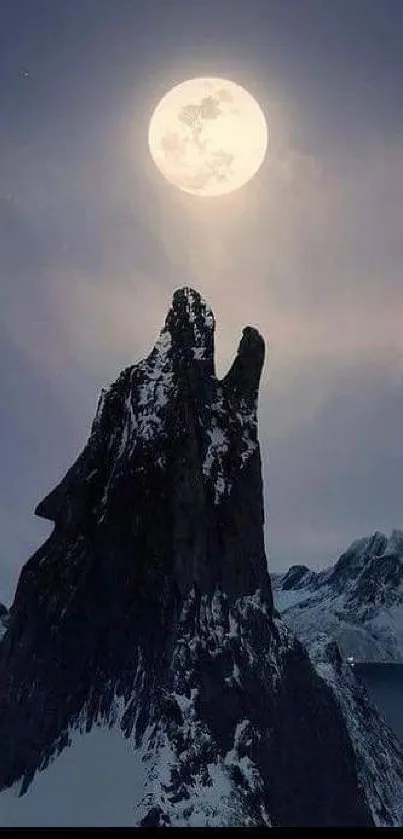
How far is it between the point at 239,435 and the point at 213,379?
9.73 meters

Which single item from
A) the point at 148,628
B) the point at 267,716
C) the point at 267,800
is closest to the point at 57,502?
the point at 148,628

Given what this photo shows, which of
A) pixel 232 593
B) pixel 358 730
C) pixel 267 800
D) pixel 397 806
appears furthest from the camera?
pixel 358 730

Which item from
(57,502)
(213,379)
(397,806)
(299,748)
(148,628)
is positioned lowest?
(397,806)

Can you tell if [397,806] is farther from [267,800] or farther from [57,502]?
[57,502]

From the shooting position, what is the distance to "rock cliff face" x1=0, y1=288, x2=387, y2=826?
8975 centimetres

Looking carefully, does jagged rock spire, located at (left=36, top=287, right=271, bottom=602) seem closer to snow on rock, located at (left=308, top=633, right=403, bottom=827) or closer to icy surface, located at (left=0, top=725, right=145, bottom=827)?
icy surface, located at (left=0, top=725, right=145, bottom=827)

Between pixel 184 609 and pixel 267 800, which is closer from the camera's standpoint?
pixel 267 800

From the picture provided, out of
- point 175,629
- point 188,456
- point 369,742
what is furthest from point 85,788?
point 369,742

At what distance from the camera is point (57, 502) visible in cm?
12038

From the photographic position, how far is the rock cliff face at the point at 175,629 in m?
89.8

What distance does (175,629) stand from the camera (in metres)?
96.7

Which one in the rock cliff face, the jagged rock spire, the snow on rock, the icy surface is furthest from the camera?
the snow on rock

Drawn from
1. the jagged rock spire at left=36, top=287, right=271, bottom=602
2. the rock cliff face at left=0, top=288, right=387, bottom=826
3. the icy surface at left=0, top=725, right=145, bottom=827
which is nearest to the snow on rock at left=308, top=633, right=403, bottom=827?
the rock cliff face at left=0, top=288, right=387, bottom=826

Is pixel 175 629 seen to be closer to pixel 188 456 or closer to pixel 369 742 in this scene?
pixel 188 456
